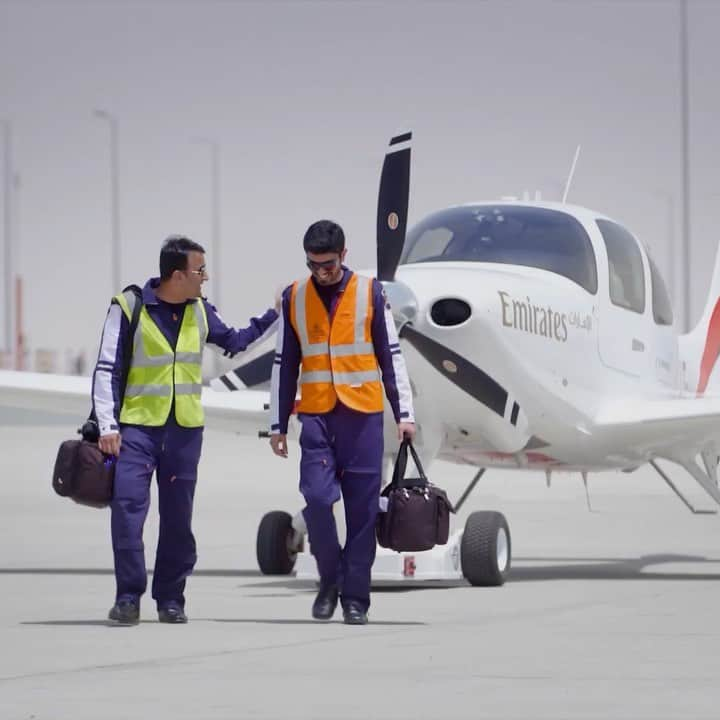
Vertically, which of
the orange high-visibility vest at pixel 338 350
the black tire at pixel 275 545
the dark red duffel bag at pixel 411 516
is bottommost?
the black tire at pixel 275 545

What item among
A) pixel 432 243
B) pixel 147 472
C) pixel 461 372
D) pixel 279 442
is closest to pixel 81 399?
pixel 432 243

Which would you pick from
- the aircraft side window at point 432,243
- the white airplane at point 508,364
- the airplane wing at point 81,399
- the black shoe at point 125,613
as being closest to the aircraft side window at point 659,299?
the white airplane at point 508,364

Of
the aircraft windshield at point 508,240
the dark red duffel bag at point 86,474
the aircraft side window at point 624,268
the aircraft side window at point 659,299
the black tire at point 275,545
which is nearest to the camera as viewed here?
the dark red duffel bag at point 86,474

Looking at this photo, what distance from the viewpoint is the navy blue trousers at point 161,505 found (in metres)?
9.68

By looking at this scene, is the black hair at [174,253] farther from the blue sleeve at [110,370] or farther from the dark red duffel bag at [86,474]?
the dark red duffel bag at [86,474]

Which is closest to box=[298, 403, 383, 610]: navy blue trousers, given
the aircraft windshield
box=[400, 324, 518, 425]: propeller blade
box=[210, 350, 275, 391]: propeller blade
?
box=[400, 324, 518, 425]: propeller blade

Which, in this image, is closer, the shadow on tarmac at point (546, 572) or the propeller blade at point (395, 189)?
the propeller blade at point (395, 189)

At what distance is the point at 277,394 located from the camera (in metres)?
10.0

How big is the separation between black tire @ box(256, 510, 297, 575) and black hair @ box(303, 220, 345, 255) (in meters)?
4.59

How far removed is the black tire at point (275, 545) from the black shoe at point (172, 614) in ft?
14.3

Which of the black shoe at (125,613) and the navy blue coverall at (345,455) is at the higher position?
the navy blue coverall at (345,455)

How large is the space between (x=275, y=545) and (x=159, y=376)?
460 centimetres

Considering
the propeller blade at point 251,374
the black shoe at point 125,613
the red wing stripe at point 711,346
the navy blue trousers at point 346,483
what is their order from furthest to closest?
the red wing stripe at point 711,346, the propeller blade at point 251,374, the navy blue trousers at point 346,483, the black shoe at point 125,613

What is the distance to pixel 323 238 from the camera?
987cm
